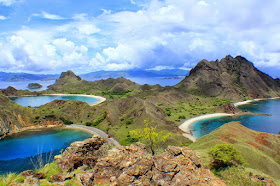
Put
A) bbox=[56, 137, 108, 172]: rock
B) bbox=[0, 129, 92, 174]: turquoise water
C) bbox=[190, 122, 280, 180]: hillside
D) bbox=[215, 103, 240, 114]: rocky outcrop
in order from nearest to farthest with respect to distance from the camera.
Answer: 1. bbox=[56, 137, 108, 172]: rock
2. bbox=[190, 122, 280, 180]: hillside
3. bbox=[0, 129, 92, 174]: turquoise water
4. bbox=[215, 103, 240, 114]: rocky outcrop

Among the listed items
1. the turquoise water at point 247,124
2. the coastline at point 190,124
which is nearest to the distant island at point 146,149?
the coastline at point 190,124

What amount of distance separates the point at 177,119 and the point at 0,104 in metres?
98.9

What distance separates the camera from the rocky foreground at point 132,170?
550 inches

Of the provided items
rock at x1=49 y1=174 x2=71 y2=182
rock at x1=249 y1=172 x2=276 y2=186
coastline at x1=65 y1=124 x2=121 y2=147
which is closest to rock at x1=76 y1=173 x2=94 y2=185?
rock at x1=49 y1=174 x2=71 y2=182

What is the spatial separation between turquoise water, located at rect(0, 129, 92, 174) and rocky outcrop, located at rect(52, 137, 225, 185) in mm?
45129

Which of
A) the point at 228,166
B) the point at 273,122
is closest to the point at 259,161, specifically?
the point at 228,166

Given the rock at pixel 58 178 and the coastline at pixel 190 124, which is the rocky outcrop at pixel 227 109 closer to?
the coastline at pixel 190 124

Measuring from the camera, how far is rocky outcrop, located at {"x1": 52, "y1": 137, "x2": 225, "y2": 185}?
46.5 ft

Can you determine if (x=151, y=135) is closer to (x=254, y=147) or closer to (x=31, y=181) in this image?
(x=254, y=147)

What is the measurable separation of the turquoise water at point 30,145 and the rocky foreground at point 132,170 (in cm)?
4536

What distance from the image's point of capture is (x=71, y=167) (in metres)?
17.7

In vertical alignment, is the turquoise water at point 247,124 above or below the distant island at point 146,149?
below

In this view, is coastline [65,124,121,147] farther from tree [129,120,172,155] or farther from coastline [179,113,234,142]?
coastline [179,113,234,142]

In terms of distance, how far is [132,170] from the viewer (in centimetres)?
1454
